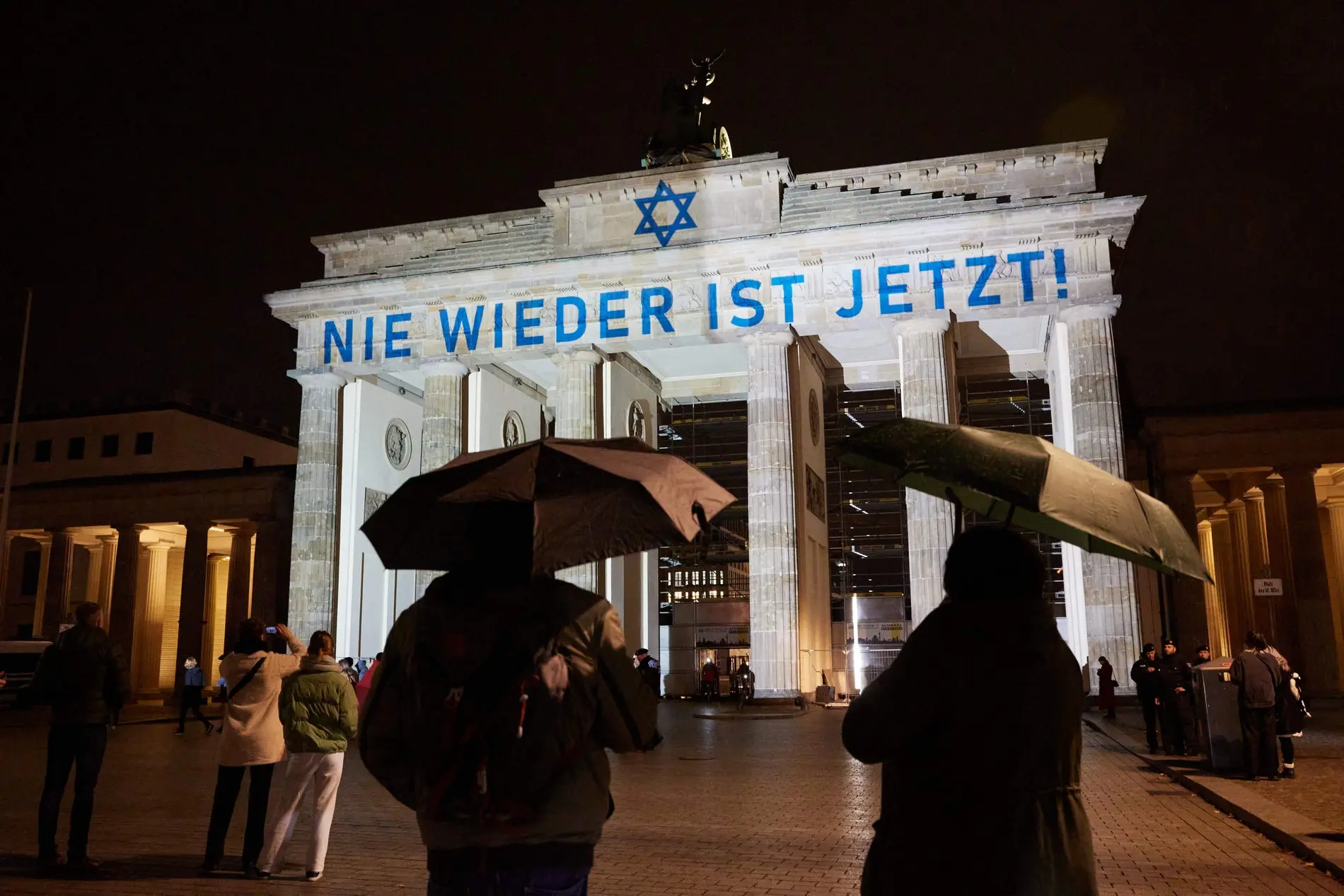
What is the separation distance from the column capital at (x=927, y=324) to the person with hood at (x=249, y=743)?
80.4 feet

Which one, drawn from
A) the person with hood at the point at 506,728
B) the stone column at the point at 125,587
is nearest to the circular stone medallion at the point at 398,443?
the stone column at the point at 125,587

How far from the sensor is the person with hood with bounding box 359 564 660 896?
330 cm

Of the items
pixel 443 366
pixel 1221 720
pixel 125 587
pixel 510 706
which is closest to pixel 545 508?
pixel 510 706

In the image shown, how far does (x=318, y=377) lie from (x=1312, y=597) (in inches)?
1180

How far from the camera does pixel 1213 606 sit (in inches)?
1604

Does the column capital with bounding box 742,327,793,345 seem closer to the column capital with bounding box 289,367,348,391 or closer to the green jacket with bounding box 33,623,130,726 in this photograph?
the column capital with bounding box 289,367,348,391

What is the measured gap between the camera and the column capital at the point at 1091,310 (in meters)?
28.7

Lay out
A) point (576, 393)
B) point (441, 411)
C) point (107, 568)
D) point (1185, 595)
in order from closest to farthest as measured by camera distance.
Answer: point (1185, 595) < point (576, 393) < point (441, 411) < point (107, 568)

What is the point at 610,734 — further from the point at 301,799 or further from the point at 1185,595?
the point at 1185,595

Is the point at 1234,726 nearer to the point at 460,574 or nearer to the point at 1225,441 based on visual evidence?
the point at 460,574

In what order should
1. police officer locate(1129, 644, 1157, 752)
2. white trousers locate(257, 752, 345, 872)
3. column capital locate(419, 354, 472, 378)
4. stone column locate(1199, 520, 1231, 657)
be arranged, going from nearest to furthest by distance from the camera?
white trousers locate(257, 752, 345, 872)
police officer locate(1129, 644, 1157, 752)
column capital locate(419, 354, 472, 378)
stone column locate(1199, 520, 1231, 657)

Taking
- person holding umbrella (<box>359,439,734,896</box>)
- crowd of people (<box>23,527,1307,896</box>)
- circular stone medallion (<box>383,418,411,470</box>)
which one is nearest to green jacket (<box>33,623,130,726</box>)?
crowd of people (<box>23,527,1307,896</box>)

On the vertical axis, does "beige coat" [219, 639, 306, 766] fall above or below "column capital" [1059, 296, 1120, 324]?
below

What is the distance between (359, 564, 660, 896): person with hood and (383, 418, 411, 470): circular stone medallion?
34.6 metres
